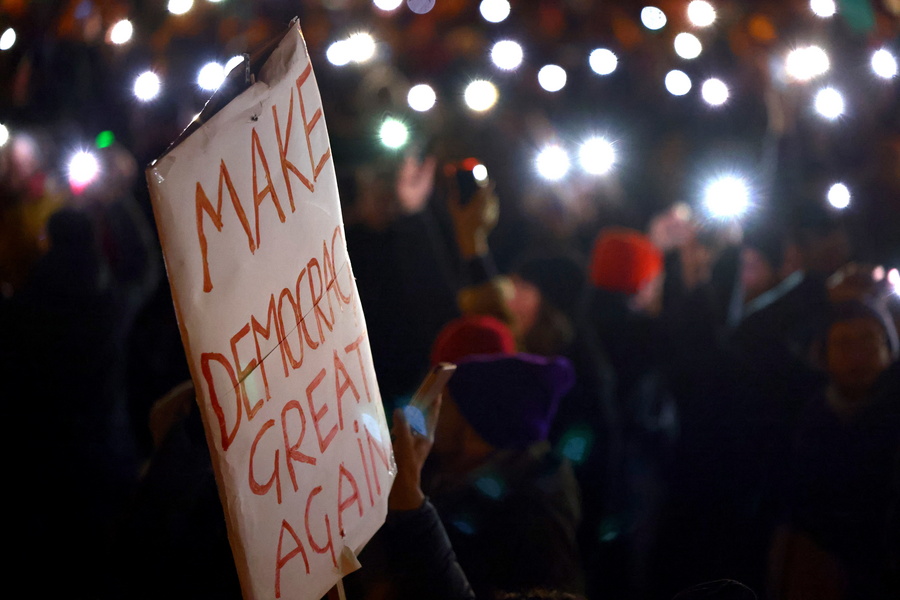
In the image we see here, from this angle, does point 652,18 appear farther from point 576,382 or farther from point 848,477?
point 848,477

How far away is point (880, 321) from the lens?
207cm

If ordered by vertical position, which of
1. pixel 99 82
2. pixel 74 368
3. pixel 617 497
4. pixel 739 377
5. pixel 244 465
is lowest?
pixel 617 497

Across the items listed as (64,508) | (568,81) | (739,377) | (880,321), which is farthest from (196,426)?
(568,81)

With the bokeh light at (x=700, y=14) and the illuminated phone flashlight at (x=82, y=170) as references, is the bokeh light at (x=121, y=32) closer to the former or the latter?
the illuminated phone flashlight at (x=82, y=170)

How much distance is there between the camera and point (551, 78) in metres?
2.88

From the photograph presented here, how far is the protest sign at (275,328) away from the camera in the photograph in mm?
789

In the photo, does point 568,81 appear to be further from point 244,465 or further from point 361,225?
point 244,465

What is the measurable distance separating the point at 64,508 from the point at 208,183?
1.64 metres

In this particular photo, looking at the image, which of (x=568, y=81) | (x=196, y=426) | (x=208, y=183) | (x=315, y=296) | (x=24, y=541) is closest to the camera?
(x=208, y=183)

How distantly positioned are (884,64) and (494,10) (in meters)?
1.48

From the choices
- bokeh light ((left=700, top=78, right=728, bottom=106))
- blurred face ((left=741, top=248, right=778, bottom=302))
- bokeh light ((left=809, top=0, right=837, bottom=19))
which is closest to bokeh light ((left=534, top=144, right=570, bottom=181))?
bokeh light ((left=700, top=78, right=728, bottom=106))

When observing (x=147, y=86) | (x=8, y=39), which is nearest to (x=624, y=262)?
(x=147, y=86)

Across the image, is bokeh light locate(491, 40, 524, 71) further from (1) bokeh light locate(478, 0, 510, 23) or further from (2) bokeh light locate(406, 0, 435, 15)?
(2) bokeh light locate(406, 0, 435, 15)

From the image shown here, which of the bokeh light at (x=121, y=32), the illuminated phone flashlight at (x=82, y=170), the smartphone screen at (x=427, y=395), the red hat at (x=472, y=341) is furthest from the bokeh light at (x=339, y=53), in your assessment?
the smartphone screen at (x=427, y=395)
